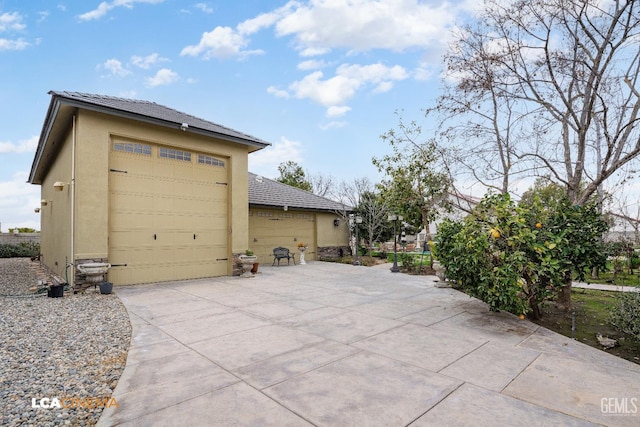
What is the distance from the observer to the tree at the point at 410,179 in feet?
39.8

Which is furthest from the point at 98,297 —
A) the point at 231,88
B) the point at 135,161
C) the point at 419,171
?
the point at 419,171

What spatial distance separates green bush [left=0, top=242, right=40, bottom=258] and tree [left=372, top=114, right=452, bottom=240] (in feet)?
68.4

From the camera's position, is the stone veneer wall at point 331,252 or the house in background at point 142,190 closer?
the house in background at point 142,190

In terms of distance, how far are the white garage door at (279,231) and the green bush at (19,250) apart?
15065mm

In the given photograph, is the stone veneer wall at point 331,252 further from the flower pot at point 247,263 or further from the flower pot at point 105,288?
the flower pot at point 105,288

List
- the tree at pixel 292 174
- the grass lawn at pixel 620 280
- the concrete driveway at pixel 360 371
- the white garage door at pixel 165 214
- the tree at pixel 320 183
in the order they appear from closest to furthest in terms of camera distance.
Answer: the concrete driveway at pixel 360 371 < the white garage door at pixel 165 214 < the grass lawn at pixel 620 280 < the tree at pixel 292 174 < the tree at pixel 320 183

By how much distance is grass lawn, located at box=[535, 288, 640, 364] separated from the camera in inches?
161

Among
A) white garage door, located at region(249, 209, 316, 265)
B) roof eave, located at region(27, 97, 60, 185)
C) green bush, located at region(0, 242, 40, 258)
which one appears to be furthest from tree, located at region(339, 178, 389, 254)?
green bush, located at region(0, 242, 40, 258)

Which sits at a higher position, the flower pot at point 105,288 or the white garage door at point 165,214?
the white garage door at point 165,214

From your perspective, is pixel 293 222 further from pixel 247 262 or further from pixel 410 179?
pixel 410 179

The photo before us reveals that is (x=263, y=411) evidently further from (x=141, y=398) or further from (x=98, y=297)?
(x=98, y=297)

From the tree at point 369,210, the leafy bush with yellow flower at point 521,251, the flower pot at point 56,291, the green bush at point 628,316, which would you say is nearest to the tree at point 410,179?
the tree at point 369,210

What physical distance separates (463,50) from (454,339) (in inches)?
226

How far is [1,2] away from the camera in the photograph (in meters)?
7.96
